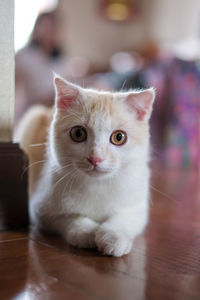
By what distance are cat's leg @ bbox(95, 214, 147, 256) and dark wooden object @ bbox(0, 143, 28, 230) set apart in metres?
0.34

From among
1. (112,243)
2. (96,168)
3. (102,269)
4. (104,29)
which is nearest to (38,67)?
(96,168)

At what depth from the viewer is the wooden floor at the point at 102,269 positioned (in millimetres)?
794

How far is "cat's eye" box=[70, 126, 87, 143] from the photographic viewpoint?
1.14 meters

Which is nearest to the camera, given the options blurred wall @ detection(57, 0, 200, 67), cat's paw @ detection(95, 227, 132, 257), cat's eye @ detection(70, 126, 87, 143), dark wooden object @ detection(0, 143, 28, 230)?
cat's paw @ detection(95, 227, 132, 257)

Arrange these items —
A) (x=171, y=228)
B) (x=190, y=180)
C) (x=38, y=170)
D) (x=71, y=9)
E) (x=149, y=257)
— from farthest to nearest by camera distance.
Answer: (x=71, y=9) < (x=190, y=180) < (x=38, y=170) < (x=171, y=228) < (x=149, y=257)

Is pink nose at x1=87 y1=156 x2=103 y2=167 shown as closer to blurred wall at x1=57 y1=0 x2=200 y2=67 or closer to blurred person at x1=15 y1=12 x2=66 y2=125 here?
blurred person at x1=15 y1=12 x2=66 y2=125

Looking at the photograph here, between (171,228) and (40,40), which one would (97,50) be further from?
(171,228)

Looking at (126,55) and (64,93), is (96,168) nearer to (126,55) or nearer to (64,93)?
(64,93)

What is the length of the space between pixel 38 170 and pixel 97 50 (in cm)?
609

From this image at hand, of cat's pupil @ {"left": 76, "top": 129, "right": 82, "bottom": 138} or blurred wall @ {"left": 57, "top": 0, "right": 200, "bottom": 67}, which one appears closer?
cat's pupil @ {"left": 76, "top": 129, "right": 82, "bottom": 138}

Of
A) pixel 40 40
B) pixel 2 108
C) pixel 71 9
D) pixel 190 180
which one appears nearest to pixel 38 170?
pixel 2 108

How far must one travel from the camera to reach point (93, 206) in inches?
47.9

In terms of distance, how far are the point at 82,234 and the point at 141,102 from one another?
469 mm

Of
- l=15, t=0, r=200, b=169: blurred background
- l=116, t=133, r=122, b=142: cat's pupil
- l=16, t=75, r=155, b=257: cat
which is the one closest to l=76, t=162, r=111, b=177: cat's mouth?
l=16, t=75, r=155, b=257: cat
